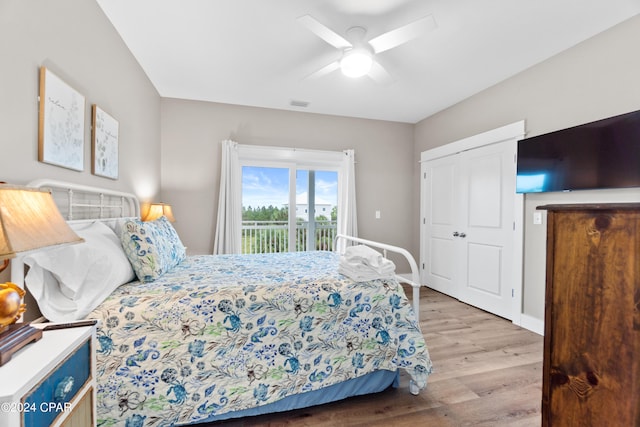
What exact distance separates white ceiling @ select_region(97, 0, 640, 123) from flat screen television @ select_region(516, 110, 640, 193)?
783mm

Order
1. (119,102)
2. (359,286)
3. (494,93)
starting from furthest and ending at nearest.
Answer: (494,93) < (119,102) < (359,286)

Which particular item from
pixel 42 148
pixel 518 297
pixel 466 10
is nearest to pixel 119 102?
pixel 42 148

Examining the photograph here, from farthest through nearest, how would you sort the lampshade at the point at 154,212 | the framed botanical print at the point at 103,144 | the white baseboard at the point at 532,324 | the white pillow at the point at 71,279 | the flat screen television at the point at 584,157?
the lampshade at the point at 154,212 < the white baseboard at the point at 532,324 < the flat screen television at the point at 584,157 < the framed botanical print at the point at 103,144 < the white pillow at the point at 71,279

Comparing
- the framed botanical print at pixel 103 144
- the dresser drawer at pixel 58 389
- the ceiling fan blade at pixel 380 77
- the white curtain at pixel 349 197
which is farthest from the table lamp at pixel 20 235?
the white curtain at pixel 349 197

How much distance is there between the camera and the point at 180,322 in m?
1.51

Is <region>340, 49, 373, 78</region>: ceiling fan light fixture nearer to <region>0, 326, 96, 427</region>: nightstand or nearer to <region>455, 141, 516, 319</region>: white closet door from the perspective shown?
<region>455, 141, 516, 319</region>: white closet door

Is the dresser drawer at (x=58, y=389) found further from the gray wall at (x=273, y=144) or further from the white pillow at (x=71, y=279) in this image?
the gray wall at (x=273, y=144)

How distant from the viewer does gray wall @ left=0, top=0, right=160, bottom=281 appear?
1.29 metres

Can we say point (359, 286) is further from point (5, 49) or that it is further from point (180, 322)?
point (5, 49)

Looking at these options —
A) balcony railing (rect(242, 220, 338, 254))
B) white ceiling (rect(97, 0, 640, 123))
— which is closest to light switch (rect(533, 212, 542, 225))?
white ceiling (rect(97, 0, 640, 123))

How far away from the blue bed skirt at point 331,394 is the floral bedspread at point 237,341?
70mm

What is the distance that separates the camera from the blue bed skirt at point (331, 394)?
1.64 m

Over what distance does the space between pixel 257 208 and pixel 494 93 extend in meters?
3.29

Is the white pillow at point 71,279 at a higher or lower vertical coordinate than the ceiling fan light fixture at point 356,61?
lower
